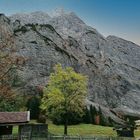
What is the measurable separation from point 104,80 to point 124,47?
23928 millimetres

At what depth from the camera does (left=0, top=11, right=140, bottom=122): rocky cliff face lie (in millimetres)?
103863

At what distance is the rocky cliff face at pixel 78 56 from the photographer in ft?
341

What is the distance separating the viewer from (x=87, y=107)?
308 feet

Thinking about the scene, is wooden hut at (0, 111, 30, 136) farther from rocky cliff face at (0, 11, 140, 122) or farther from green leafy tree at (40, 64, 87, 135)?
rocky cliff face at (0, 11, 140, 122)

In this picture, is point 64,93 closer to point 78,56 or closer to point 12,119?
point 12,119

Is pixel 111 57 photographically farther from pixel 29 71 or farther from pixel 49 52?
pixel 29 71

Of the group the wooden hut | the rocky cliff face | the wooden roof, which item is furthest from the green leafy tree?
the wooden roof

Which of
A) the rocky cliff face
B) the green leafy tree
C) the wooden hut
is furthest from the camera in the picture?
the rocky cliff face

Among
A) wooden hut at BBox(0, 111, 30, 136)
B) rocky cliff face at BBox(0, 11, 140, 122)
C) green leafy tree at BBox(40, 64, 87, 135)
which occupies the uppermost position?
rocky cliff face at BBox(0, 11, 140, 122)

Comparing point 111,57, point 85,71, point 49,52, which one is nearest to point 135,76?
point 111,57

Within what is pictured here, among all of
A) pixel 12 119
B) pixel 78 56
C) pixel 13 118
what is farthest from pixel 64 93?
pixel 78 56

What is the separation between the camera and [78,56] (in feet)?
372

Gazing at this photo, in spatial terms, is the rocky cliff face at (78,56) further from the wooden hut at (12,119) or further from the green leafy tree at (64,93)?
the wooden hut at (12,119)

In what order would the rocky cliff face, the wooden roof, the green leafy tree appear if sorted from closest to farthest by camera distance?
1. the wooden roof
2. the green leafy tree
3. the rocky cliff face
